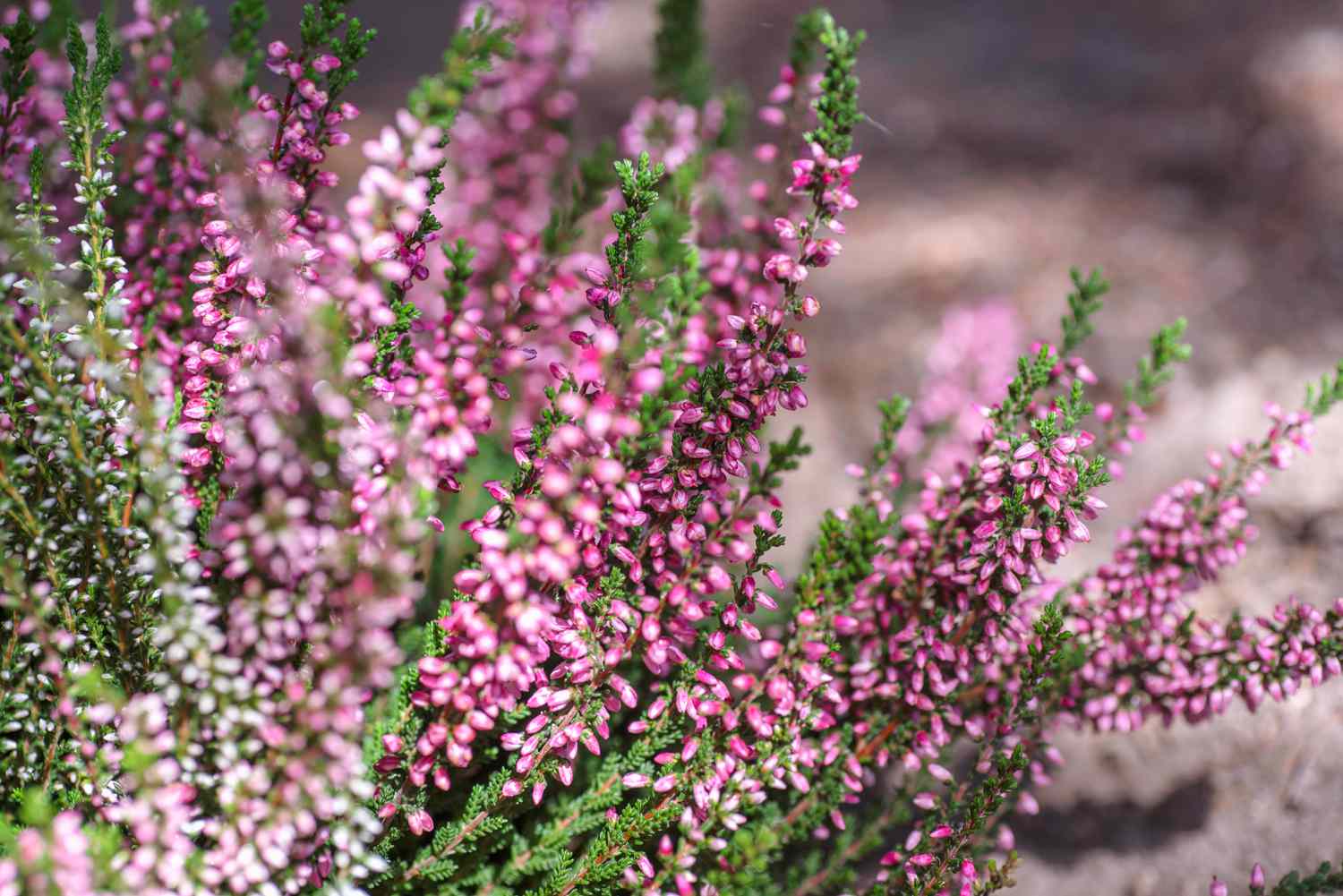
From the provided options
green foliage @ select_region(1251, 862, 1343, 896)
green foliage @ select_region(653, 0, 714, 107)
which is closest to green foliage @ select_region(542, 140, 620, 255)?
green foliage @ select_region(653, 0, 714, 107)

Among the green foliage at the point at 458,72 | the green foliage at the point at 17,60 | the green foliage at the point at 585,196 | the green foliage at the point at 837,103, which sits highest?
the green foliage at the point at 17,60

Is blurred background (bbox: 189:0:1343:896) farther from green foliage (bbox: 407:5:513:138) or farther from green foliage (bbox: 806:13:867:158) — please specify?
green foliage (bbox: 407:5:513:138)

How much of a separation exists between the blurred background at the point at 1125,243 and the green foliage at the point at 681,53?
1395 millimetres

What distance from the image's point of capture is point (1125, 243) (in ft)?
10.4

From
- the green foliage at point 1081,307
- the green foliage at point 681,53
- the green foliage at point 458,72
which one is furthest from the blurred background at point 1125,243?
the green foliage at point 458,72

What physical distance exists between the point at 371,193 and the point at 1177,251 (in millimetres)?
2820

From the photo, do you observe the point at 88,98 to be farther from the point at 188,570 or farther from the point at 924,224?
the point at 924,224

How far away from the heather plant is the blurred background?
22.4 inches

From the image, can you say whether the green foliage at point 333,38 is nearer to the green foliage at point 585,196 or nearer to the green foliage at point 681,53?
the green foliage at point 585,196

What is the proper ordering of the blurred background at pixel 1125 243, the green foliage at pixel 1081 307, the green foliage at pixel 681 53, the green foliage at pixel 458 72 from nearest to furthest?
the green foliage at pixel 458 72 → the green foliage at pixel 1081 307 → the green foliage at pixel 681 53 → the blurred background at pixel 1125 243

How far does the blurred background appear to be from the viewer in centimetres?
205

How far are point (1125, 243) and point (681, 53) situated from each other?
76.3 inches

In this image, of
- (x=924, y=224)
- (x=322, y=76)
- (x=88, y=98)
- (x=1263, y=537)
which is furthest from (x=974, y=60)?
(x=88, y=98)

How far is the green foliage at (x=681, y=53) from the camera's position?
6.15ft
